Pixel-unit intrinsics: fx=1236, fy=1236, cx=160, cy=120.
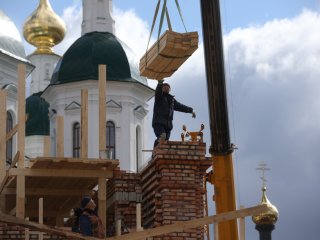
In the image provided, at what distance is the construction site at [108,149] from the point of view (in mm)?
17172

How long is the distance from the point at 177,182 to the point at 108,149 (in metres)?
5.23

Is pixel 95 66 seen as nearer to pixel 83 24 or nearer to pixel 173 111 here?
pixel 83 24

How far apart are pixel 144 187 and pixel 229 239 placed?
7.03 m

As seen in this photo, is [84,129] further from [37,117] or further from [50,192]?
[37,117]

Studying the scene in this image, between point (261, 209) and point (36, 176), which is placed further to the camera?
point (36, 176)

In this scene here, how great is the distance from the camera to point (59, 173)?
23.2 metres

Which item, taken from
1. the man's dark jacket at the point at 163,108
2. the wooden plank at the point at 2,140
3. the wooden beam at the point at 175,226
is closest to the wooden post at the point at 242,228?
the man's dark jacket at the point at 163,108

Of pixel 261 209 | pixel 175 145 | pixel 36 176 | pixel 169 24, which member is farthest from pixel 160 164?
pixel 261 209

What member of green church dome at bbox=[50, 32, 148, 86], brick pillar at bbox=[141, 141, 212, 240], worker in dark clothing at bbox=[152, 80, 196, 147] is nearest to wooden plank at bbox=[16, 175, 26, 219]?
brick pillar at bbox=[141, 141, 212, 240]

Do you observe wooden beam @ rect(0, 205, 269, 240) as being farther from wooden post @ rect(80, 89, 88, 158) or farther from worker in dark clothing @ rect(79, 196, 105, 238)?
wooden post @ rect(80, 89, 88, 158)

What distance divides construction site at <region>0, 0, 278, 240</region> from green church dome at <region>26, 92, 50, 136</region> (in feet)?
0.11

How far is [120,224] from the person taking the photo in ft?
73.1

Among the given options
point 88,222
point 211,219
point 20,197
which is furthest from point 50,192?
point 211,219

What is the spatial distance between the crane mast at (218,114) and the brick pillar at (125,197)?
6822 mm
